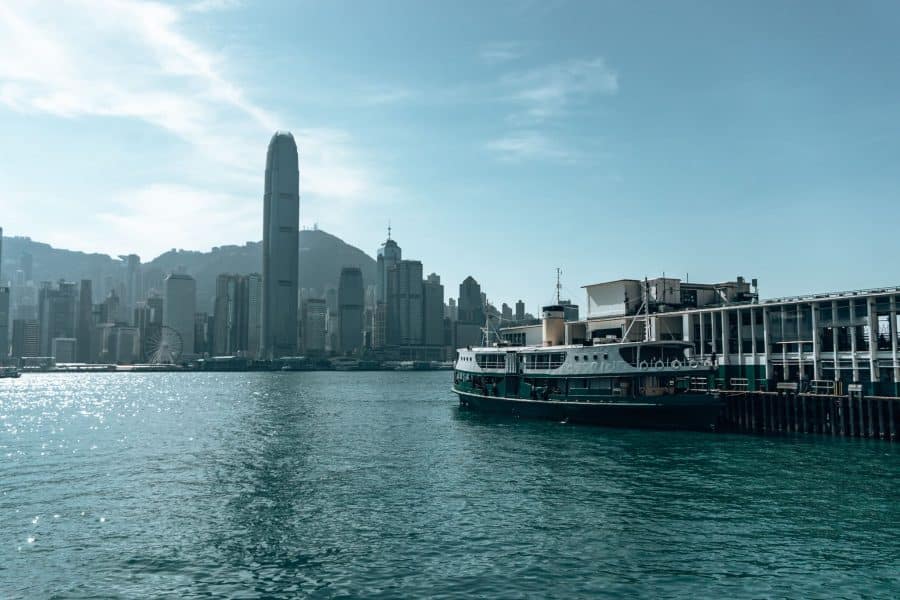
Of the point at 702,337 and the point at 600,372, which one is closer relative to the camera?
the point at 600,372

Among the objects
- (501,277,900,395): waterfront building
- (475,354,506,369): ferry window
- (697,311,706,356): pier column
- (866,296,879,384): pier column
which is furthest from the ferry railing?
(475,354,506,369): ferry window

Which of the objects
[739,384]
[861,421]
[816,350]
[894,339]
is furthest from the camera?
[739,384]

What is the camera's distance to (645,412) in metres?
58.0

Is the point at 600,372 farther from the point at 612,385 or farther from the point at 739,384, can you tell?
the point at 739,384

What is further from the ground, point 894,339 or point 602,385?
point 894,339

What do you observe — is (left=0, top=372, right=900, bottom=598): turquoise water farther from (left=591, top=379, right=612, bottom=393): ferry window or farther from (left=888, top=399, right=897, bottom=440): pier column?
(left=591, top=379, right=612, bottom=393): ferry window

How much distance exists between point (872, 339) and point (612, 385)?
71.7 feet

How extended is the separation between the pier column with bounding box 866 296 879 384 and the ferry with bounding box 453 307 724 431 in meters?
12.3

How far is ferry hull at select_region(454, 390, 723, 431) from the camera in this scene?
2216 inches

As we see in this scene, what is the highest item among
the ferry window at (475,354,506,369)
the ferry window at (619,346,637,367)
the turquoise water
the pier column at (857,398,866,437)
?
the ferry window at (619,346,637,367)

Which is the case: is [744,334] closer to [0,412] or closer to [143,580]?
[143,580]

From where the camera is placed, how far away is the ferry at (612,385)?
187 feet

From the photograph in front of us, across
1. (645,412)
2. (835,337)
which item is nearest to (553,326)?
(645,412)

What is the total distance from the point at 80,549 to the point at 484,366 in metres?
55.8
